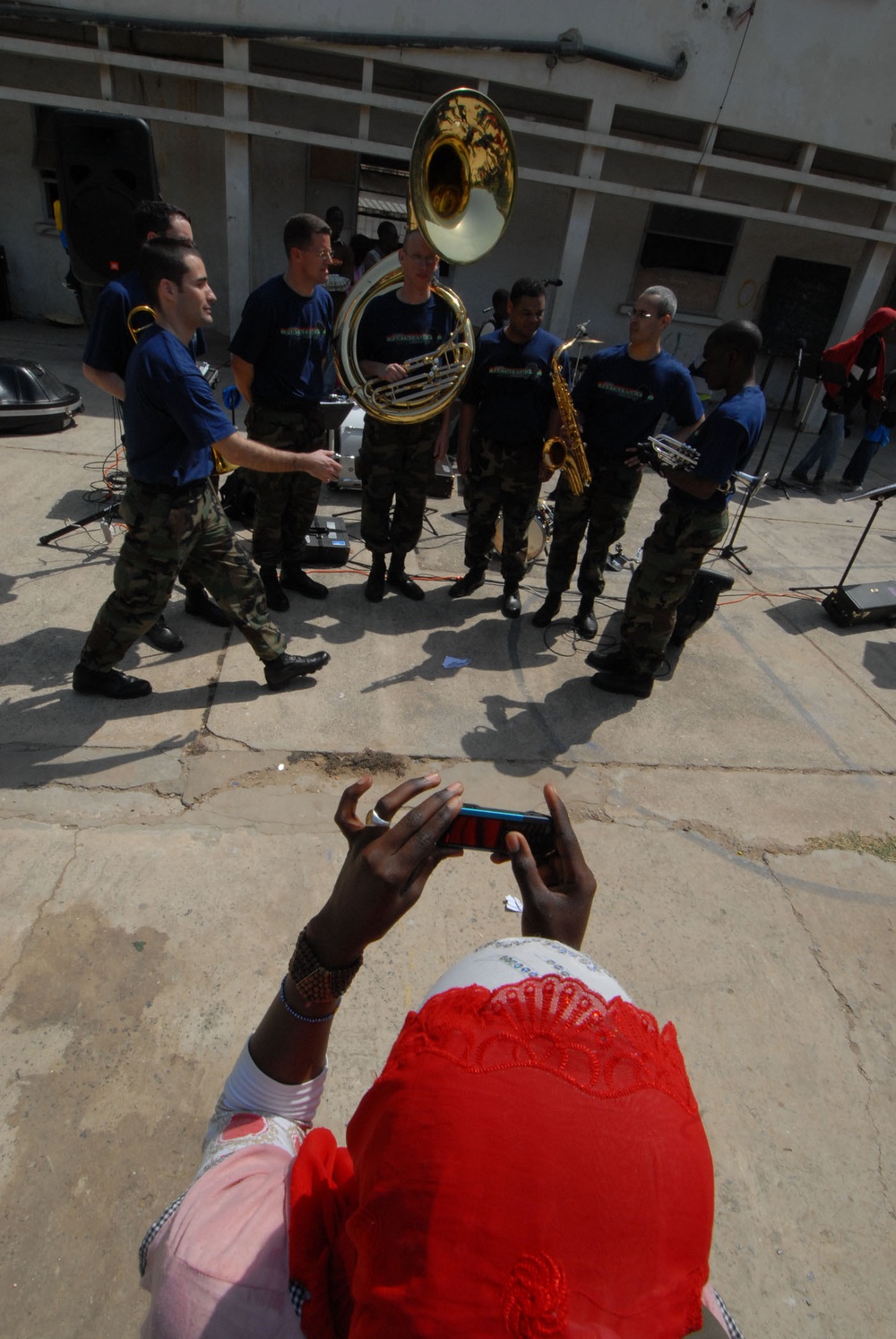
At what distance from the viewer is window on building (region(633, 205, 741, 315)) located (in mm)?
10898

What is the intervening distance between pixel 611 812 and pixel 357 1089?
1.77m

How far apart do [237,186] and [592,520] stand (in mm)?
7232

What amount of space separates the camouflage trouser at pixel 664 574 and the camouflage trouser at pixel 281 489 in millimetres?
2069

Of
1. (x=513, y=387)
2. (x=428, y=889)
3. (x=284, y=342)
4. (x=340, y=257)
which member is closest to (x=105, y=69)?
(x=340, y=257)

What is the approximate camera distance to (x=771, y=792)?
3.83m

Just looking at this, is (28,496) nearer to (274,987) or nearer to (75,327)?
(274,987)

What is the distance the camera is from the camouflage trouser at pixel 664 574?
3.95 m

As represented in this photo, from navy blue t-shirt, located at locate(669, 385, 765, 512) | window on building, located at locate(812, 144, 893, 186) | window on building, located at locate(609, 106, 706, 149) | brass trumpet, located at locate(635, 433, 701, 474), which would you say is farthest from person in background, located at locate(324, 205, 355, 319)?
window on building, located at locate(812, 144, 893, 186)

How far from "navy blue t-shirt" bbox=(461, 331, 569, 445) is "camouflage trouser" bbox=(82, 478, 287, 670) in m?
1.85

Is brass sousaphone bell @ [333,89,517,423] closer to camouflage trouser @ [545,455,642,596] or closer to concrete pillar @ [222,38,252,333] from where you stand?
camouflage trouser @ [545,455,642,596]

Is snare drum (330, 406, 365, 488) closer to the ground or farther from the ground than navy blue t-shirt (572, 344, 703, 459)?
closer to the ground

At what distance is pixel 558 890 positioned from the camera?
126 centimetres

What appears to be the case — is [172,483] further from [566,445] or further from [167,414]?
[566,445]

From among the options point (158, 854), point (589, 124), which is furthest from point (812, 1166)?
point (589, 124)
